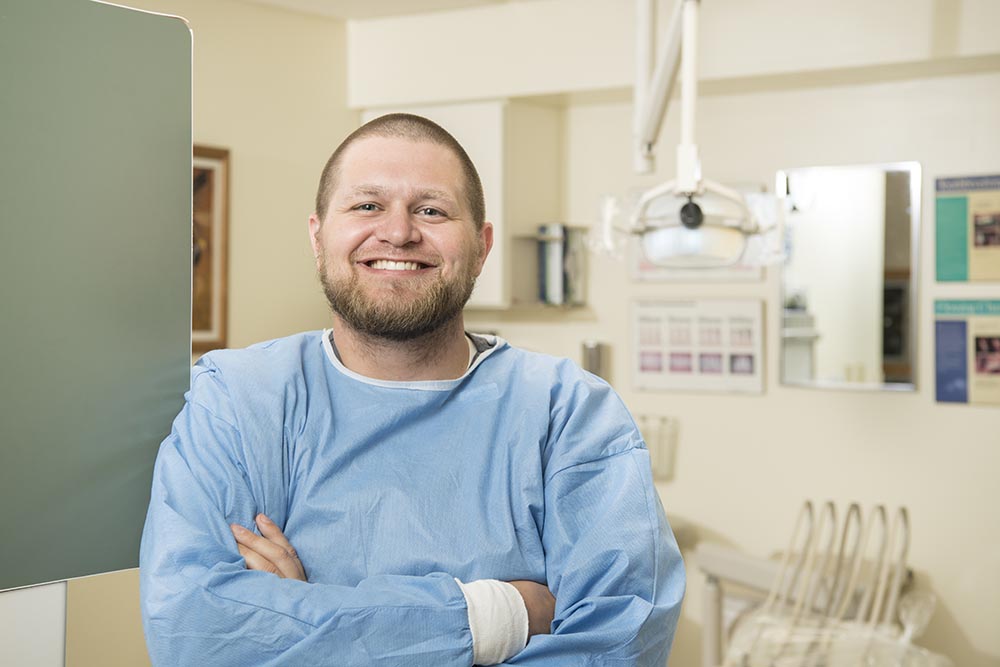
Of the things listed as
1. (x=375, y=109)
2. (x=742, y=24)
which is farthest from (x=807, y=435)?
(x=375, y=109)

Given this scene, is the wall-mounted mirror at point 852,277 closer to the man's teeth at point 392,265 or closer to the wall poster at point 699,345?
the wall poster at point 699,345

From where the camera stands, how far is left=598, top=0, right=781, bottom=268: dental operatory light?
2.04 meters

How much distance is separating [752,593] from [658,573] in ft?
6.34

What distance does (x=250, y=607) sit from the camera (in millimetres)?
1097

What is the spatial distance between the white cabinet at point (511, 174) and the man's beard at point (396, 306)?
1.88m

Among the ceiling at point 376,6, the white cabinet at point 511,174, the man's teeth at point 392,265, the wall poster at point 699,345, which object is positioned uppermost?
the ceiling at point 376,6

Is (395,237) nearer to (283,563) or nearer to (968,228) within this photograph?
(283,563)

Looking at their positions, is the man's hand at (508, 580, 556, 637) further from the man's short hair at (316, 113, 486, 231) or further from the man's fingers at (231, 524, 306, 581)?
the man's short hair at (316, 113, 486, 231)

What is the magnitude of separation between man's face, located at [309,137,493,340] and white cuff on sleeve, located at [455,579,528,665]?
33 centimetres

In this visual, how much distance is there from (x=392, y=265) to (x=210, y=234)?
161 centimetres

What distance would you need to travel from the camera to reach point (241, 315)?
2.79 meters

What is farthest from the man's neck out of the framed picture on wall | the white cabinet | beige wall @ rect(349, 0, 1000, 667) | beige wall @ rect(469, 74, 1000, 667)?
beige wall @ rect(469, 74, 1000, 667)

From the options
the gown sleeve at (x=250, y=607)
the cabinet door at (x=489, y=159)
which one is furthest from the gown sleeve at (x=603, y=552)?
the cabinet door at (x=489, y=159)

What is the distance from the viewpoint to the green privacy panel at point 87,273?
44.1 inches
